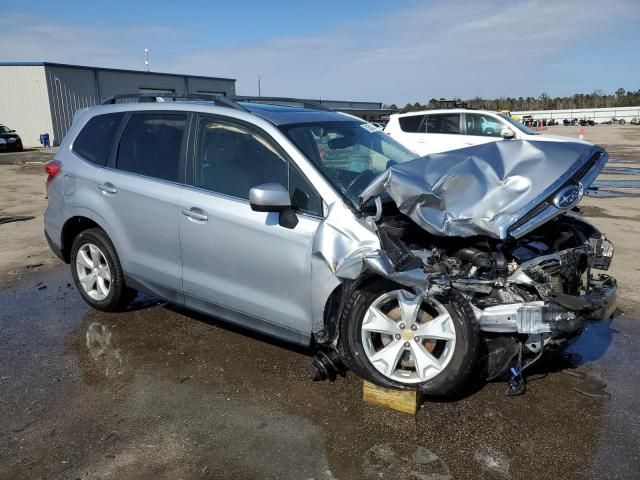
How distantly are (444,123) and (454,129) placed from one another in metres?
0.31

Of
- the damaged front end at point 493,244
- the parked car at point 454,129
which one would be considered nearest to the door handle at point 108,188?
the damaged front end at point 493,244

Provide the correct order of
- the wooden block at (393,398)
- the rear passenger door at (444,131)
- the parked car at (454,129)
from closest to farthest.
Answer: the wooden block at (393,398) < the parked car at (454,129) < the rear passenger door at (444,131)

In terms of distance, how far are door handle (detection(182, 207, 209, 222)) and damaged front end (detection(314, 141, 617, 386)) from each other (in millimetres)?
1016

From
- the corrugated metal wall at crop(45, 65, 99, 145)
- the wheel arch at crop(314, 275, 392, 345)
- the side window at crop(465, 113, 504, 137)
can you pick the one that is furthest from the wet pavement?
the corrugated metal wall at crop(45, 65, 99, 145)

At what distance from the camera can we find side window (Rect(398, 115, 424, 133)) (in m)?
14.2

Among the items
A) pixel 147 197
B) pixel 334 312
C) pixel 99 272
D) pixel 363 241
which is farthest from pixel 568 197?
pixel 99 272

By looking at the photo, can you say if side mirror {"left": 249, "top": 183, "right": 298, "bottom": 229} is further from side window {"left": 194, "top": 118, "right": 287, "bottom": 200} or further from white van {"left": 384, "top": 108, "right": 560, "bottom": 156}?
white van {"left": 384, "top": 108, "right": 560, "bottom": 156}

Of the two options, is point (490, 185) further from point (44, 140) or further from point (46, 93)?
point (46, 93)

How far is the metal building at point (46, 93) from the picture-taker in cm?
3397

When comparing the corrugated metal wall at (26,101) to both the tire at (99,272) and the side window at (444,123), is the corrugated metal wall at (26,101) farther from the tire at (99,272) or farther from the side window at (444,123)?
the tire at (99,272)

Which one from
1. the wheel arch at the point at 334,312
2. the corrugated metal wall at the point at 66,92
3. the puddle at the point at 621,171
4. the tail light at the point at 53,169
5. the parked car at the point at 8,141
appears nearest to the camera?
the wheel arch at the point at 334,312

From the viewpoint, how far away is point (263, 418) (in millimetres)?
3428

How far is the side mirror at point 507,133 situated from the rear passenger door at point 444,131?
35.9 inches

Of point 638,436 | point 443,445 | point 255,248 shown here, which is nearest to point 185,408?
point 255,248
